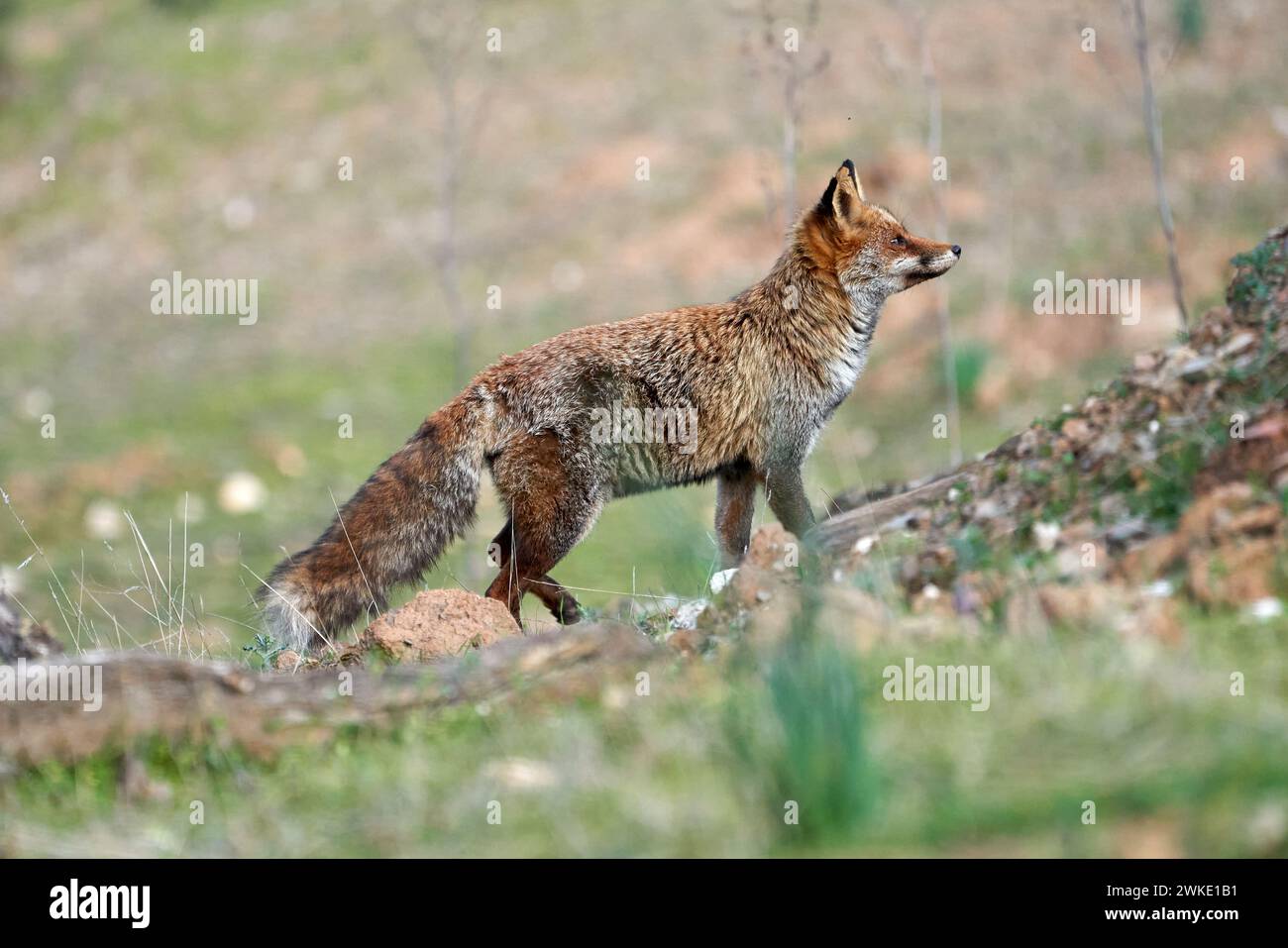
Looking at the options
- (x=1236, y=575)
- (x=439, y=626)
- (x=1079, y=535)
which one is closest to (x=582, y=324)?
(x=439, y=626)

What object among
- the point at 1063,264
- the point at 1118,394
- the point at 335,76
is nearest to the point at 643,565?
the point at 1118,394

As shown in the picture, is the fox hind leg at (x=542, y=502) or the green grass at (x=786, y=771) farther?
the fox hind leg at (x=542, y=502)

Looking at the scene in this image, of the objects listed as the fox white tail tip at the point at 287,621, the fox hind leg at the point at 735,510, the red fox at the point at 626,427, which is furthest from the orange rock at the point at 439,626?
the fox hind leg at the point at 735,510

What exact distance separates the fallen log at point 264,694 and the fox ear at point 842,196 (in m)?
3.51

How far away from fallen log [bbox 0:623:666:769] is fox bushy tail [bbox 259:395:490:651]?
1442 millimetres

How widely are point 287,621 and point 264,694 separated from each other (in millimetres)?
1617

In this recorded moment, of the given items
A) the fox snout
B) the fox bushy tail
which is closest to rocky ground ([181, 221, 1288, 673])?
the fox bushy tail

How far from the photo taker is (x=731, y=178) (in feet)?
77.0

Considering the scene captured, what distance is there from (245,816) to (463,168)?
21947 millimetres

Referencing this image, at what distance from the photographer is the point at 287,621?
7242 millimetres

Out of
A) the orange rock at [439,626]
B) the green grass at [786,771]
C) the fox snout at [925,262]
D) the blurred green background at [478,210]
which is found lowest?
the green grass at [786,771]

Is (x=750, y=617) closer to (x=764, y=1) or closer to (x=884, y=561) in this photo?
(x=884, y=561)

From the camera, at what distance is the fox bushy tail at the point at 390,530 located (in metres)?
7.40

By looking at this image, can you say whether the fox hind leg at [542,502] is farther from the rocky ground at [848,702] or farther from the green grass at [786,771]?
the green grass at [786,771]
